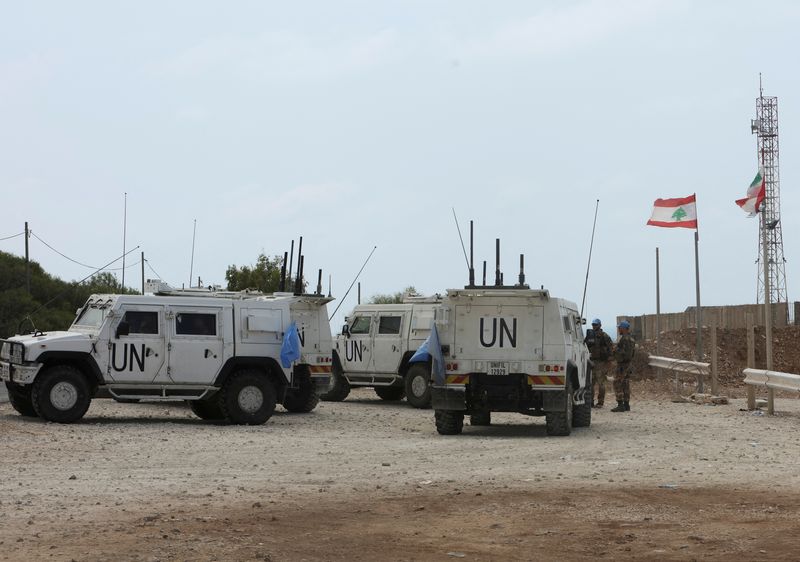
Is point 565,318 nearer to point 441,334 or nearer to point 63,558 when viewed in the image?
point 441,334

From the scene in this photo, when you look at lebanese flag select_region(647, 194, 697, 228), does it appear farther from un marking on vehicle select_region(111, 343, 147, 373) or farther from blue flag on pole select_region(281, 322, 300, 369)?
un marking on vehicle select_region(111, 343, 147, 373)

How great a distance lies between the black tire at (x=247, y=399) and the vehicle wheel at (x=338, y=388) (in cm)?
706

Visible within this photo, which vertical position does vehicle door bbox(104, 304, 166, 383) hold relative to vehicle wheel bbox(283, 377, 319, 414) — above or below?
above

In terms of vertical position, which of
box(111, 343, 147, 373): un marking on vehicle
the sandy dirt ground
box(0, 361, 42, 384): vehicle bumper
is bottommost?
the sandy dirt ground

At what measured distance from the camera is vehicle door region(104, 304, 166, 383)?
20781 millimetres

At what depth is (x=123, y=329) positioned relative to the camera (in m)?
20.9

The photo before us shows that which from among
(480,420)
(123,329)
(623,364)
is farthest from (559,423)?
(123,329)

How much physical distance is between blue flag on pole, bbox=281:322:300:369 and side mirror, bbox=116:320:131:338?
2635 millimetres

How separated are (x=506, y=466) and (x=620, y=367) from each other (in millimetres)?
10694

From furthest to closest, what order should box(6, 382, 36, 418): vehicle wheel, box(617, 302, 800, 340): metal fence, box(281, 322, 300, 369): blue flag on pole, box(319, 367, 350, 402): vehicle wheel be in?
box(617, 302, 800, 340): metal fence < box(319, 367, 350, 402): vehicle wheel < box(281, 322, 300, 369): blue flag on pole < box(6, 382, 36, 418): vehicle wheel

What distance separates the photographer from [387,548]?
9.25 metres

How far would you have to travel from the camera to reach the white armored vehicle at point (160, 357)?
20.2 metres

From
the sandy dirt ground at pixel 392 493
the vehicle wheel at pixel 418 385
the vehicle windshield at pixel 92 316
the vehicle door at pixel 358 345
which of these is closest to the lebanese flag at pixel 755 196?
the sandy dirt ground at pixel 392 493

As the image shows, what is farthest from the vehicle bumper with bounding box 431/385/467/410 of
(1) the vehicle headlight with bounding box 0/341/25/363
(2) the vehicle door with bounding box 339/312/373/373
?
(2) the vehicle door with bounding box 339/312/373/373
